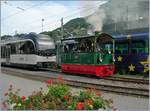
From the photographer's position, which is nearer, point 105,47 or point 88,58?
point 88,58

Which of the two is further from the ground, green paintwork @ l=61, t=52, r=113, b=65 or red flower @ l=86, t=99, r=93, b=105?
green paintwork @ l=61, t=52, r=113, b=65

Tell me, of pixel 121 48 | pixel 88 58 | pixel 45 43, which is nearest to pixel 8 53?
pixel 45 43

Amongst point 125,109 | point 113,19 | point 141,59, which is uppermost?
point 113,19

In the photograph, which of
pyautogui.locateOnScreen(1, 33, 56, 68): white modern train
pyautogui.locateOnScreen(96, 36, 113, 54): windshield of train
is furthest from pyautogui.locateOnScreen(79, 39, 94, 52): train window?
pyautogui.locateOnScreen(1, 33, 56, 68): white modern train

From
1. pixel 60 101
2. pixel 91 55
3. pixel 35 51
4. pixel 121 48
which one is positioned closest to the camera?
pixel 60 101

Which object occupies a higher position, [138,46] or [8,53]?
[138,46]

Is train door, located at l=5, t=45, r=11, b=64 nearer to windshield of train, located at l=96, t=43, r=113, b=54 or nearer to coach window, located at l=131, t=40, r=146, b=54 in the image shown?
windshield of train, located at l=96, t=43, r=113, b=54

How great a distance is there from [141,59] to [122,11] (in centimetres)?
3701

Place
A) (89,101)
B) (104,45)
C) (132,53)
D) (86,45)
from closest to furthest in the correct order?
(89,101), (86,45), (104,45), (132,53)

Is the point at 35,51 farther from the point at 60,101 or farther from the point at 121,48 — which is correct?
the point at 60,101

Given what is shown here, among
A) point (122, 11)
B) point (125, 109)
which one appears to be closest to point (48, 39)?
point (125, 109)

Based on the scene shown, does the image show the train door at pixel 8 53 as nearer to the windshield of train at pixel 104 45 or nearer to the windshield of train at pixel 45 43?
the windshield of train at pixel 45 43

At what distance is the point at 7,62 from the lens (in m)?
32.2

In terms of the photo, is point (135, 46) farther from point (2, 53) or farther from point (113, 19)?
point (113, 19)
